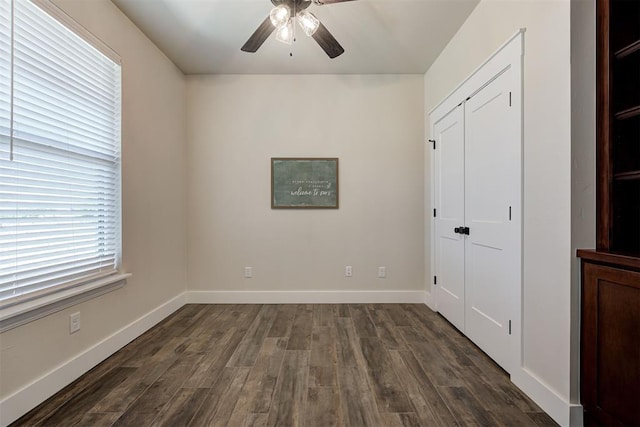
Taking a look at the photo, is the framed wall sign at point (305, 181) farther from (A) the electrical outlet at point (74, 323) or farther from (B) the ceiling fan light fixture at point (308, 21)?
(A) the electrical outlet at point (74, 323)

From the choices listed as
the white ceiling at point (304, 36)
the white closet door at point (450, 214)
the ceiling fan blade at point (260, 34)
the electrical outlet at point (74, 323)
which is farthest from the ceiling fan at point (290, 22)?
the electrical outlet at point (74, 323)

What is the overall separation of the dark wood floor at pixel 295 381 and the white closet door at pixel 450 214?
0.31 metres

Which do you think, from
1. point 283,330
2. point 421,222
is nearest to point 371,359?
point 283,330

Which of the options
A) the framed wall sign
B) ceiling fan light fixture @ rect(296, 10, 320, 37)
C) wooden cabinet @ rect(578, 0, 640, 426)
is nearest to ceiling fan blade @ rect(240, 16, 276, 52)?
ceiling fan light fixture @ rect(296, 10, 320, 37)

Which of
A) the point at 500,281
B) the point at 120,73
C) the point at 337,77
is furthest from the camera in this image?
the point at 337,77

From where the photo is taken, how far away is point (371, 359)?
2182 mm

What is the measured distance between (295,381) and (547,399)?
56.1 inches

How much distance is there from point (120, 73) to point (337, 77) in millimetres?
2233

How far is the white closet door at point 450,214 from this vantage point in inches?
104

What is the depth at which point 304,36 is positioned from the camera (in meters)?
2.74

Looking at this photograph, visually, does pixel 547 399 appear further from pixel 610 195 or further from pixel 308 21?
pixel 308 21

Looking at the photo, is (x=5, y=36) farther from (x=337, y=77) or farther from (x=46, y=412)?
(x=337, y=77)

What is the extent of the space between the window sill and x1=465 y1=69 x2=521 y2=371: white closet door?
9.33ft

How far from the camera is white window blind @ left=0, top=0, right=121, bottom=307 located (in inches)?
62.3
